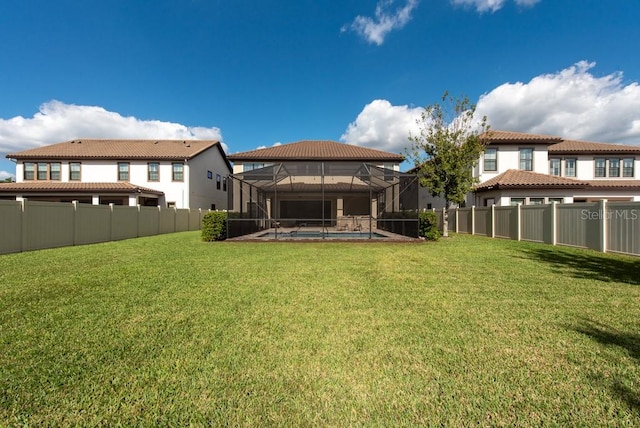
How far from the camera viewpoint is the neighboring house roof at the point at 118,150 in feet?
65.3

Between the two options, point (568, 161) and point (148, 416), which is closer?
point (148, 416)

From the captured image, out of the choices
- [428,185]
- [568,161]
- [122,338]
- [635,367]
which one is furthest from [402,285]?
[568,161]

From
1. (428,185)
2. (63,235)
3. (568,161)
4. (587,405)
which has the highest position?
(568,161)

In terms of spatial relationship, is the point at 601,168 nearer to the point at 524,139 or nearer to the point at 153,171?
the point at 524,139

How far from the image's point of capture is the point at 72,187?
60.4 ft

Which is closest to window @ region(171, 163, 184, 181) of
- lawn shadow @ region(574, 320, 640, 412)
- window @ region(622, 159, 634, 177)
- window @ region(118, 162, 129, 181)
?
window @ region(118, 162, 129, 181)

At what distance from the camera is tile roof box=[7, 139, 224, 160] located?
65.3 feet

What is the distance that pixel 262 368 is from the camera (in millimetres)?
2262

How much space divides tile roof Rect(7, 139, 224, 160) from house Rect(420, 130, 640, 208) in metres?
19.8

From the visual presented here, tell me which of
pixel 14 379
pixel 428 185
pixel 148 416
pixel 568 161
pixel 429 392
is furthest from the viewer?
pixel 568 161

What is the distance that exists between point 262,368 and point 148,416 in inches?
31.1

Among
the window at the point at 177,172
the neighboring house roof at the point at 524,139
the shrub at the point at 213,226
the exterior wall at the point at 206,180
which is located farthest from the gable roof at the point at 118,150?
the neighboring house roof at the point at 524,139

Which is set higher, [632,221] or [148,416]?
[632,221]

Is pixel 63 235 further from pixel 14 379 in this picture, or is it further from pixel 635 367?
pixel 635 367
